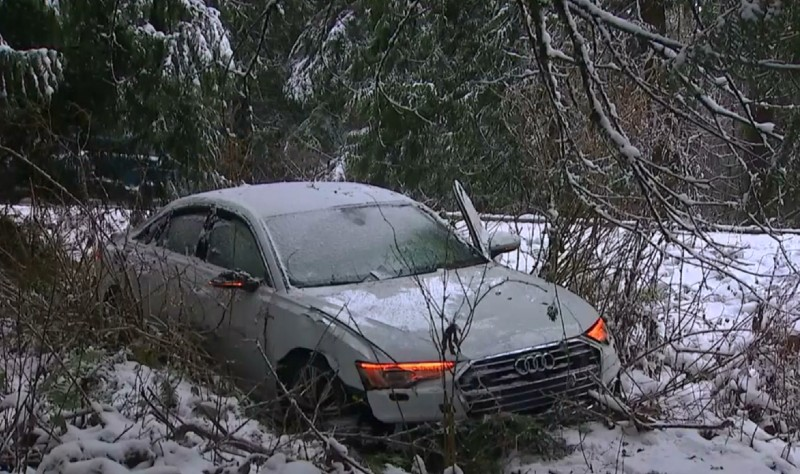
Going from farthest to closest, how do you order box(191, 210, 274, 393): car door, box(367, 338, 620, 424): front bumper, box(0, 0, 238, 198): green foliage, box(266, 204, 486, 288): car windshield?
box(0, 0, 238, 198): green foliage, box(266, 204, 486, 288): car windshield, box(191, 210, 274, 393): car door, box(367, 338, 620, 424): front bumper

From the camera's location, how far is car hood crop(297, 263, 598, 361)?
4.69 meters

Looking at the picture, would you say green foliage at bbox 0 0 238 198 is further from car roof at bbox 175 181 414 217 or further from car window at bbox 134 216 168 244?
car roof at bbox 175 181 414 217

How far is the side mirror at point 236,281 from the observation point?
539cm

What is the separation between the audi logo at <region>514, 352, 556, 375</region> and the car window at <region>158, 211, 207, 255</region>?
2733 millimetres

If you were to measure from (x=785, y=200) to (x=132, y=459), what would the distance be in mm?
3128

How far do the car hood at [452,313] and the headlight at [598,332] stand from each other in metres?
0.04

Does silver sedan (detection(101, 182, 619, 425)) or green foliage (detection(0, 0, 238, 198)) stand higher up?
green foliage (detection(0, 0, 238, 198))

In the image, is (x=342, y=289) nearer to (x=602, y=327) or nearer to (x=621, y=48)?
(x=602, y=327)

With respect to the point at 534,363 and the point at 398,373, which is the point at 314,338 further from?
the point at 534,363

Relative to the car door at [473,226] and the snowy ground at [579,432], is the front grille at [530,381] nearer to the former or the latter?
the snowy ground at [579,432]

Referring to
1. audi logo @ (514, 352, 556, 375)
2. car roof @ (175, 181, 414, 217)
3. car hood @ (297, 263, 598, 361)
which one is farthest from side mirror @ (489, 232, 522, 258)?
audi logo @ (514, 352, 556, 375)

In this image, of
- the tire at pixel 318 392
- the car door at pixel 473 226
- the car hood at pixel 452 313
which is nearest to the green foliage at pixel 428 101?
the car door at pixel 473 226

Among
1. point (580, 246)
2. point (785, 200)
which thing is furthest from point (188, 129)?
point (785, 200)

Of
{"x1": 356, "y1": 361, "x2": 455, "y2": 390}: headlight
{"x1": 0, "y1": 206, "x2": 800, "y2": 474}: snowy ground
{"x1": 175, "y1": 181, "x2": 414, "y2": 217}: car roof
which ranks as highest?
{"x1": 175, "y1": 181, "x2": 414, "y2": 217}: car roof
